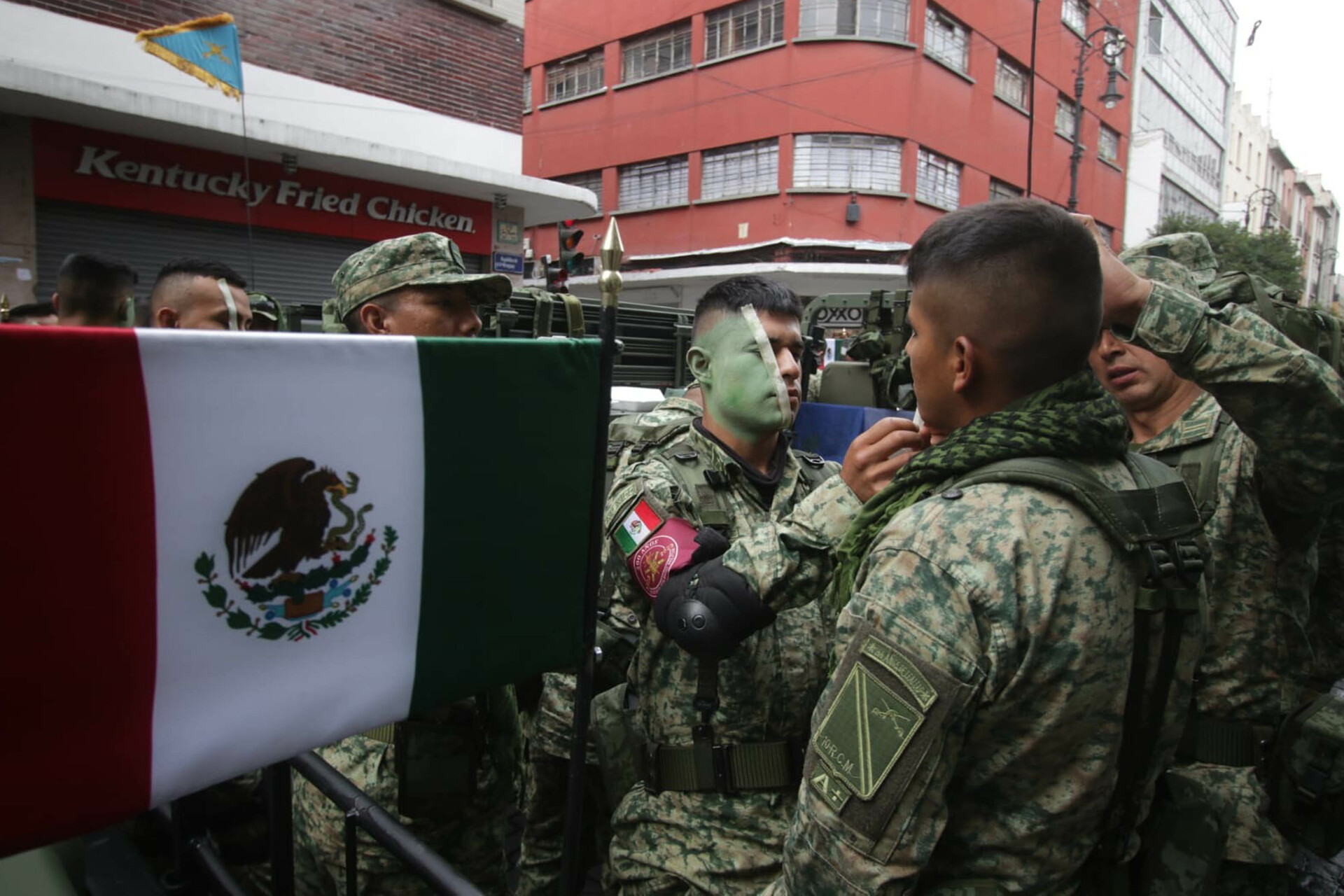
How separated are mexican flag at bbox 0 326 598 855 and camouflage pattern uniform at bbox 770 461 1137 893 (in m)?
0.61

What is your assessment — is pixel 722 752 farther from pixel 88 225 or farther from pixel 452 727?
pixel 88 225

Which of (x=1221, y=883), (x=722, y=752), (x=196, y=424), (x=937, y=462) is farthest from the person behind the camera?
(x=1221, y=883)

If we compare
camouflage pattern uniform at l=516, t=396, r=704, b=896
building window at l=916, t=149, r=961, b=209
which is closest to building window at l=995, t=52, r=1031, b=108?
building window at l=916, t=149, r=961, b=209

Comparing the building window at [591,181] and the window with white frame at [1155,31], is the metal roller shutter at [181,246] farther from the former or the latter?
the window with white frame at [1155,31]

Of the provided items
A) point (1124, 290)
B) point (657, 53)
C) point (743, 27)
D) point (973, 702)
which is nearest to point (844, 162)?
point (743, 27)

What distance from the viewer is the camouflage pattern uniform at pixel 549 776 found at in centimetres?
248

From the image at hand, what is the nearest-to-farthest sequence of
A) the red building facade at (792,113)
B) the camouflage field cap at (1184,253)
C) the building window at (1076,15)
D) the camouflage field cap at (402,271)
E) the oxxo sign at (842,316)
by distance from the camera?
the camouflage field cap at (402,271)
the camouflage field cap at (1184,253)
the oxxo sign at (842,316)
the red building facade at (792,113)
the building window at (1076,15)

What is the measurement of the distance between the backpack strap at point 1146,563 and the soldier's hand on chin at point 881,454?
30 cm

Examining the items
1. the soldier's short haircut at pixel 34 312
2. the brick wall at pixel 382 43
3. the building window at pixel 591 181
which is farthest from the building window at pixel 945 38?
the soldier's short haircut at pixel 34 312

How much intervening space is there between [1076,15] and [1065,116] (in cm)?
315

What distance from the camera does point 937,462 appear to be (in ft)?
4.28

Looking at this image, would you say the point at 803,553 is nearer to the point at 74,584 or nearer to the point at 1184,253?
the point at 74,584

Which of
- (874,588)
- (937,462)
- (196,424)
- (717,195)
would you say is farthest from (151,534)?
(717,195)

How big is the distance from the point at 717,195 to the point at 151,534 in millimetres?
20959
